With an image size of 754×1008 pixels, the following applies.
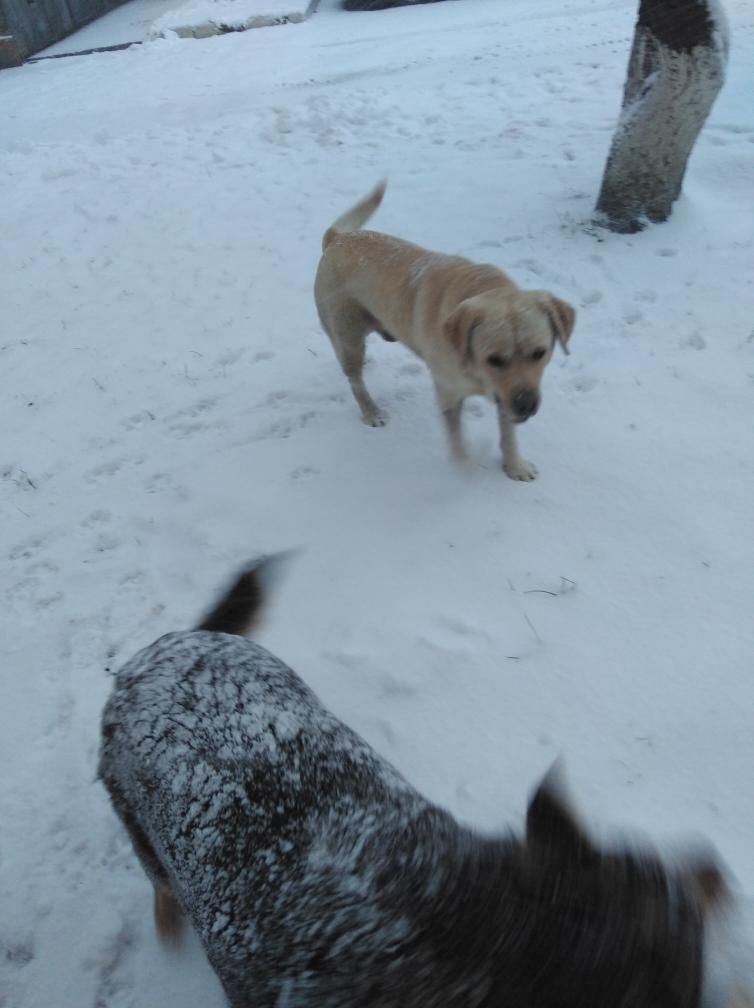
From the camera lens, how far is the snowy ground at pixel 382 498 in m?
2.30

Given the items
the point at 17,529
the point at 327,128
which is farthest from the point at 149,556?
the point at 327,128

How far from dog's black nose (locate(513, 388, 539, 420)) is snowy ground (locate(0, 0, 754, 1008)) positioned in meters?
0.60

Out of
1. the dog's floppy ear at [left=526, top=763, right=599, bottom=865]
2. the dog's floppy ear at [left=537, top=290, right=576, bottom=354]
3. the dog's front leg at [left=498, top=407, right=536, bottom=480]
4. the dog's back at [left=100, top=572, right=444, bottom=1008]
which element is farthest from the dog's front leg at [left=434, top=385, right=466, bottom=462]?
the dog's floppy ear at [left=526, top=763, right=599, bottom=865]

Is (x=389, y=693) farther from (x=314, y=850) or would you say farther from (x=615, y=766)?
(x=314, y=850)

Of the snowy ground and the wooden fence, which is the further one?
the wooden fence

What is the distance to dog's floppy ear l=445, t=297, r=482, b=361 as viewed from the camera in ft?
9.18

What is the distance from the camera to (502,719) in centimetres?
247

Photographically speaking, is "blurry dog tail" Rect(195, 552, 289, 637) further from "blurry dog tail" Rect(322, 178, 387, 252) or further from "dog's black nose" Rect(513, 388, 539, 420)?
"blurry dog tail" Rect(322, 178, 387, 252)

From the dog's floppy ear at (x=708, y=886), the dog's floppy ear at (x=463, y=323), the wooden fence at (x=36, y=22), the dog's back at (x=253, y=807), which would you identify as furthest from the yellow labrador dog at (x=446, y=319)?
the wooden fence at (x=36, y=22)

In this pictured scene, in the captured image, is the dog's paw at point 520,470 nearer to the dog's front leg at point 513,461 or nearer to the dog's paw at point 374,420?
the dog's front leg at point 513,461

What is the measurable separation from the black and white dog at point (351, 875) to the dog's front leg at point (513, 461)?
1921 mm

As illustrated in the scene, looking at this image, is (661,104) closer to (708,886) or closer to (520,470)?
(520,470)

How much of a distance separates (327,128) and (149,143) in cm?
216

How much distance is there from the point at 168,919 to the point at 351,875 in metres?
0.96
